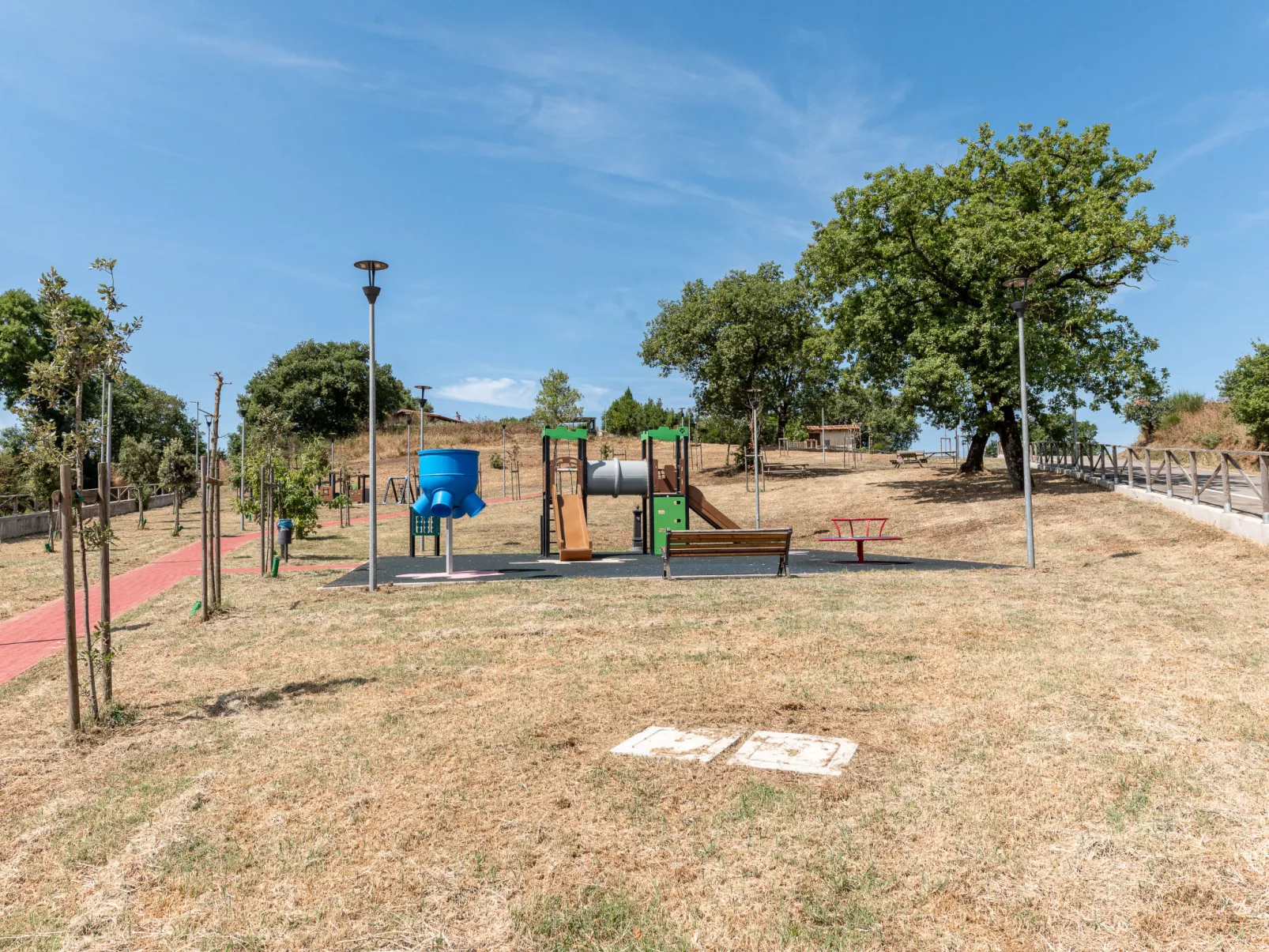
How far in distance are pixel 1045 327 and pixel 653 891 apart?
92.4 ft

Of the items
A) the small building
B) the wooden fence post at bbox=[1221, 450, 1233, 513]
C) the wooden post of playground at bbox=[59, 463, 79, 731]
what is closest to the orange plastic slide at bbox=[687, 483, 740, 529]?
the wooden fence post at bbox=[1221, 450, 1233, 513]

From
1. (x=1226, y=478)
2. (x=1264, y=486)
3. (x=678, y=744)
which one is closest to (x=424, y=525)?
(x=678, y=744)

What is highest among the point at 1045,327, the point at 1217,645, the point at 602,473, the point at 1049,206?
the point at 1049,206

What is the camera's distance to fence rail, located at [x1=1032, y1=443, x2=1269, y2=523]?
17.7 meters

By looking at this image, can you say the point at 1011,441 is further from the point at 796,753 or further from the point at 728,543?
the point at 796,753

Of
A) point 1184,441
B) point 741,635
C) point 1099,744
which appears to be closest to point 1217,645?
point 1099,744

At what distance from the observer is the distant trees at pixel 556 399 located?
6769 centimetres

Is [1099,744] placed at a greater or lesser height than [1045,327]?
lesser

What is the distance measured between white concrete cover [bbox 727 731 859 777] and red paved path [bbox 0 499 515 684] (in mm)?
6365

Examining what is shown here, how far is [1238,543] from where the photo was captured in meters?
15.8

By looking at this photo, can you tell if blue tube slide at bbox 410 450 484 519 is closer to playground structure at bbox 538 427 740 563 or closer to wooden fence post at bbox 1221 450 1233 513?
playground structure at bbox 538 427 740 563

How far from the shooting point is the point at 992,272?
28.1 m

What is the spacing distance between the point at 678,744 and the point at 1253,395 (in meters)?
49.7

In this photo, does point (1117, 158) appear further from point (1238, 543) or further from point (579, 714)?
point (579, 714)
